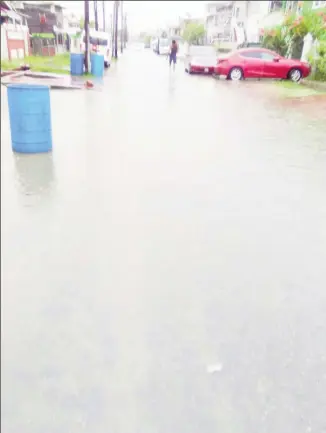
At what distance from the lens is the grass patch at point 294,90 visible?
11.1 meters

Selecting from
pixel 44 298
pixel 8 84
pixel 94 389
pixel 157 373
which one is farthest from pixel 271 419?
pixel 8 84

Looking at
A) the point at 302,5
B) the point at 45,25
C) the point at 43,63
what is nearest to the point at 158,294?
the point at 43,63

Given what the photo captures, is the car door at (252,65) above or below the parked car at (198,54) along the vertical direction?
below

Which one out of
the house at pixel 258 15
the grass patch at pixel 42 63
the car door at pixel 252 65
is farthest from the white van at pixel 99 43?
the car door at pixel 252 65

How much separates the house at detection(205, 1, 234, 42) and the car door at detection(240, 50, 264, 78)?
12.0 m

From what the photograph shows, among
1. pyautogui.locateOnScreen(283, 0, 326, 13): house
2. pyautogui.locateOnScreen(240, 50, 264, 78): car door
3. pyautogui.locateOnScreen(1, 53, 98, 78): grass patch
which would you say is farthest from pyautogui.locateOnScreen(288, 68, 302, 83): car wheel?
pyautogui.locateOnScreen(1, 53, 98, 78): grass patch

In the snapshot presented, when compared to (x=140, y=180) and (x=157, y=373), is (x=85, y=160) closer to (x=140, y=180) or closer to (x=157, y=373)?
(x=140, y=180)

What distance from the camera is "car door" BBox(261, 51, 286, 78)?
43.2ft

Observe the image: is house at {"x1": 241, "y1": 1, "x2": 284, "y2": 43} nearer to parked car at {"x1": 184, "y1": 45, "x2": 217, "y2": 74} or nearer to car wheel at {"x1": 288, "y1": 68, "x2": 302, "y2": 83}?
parked car at {"x1": 184, "y1": 45, "x2": 217, "y2": 74}

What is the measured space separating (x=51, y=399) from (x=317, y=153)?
5.00 metres

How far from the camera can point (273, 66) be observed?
13992mm

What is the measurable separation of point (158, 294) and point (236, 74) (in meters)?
14.2

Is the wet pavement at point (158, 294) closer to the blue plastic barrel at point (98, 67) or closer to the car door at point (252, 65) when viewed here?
the blue plastic barrel at point (98, 67)

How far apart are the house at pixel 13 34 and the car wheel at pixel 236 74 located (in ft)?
48.3
